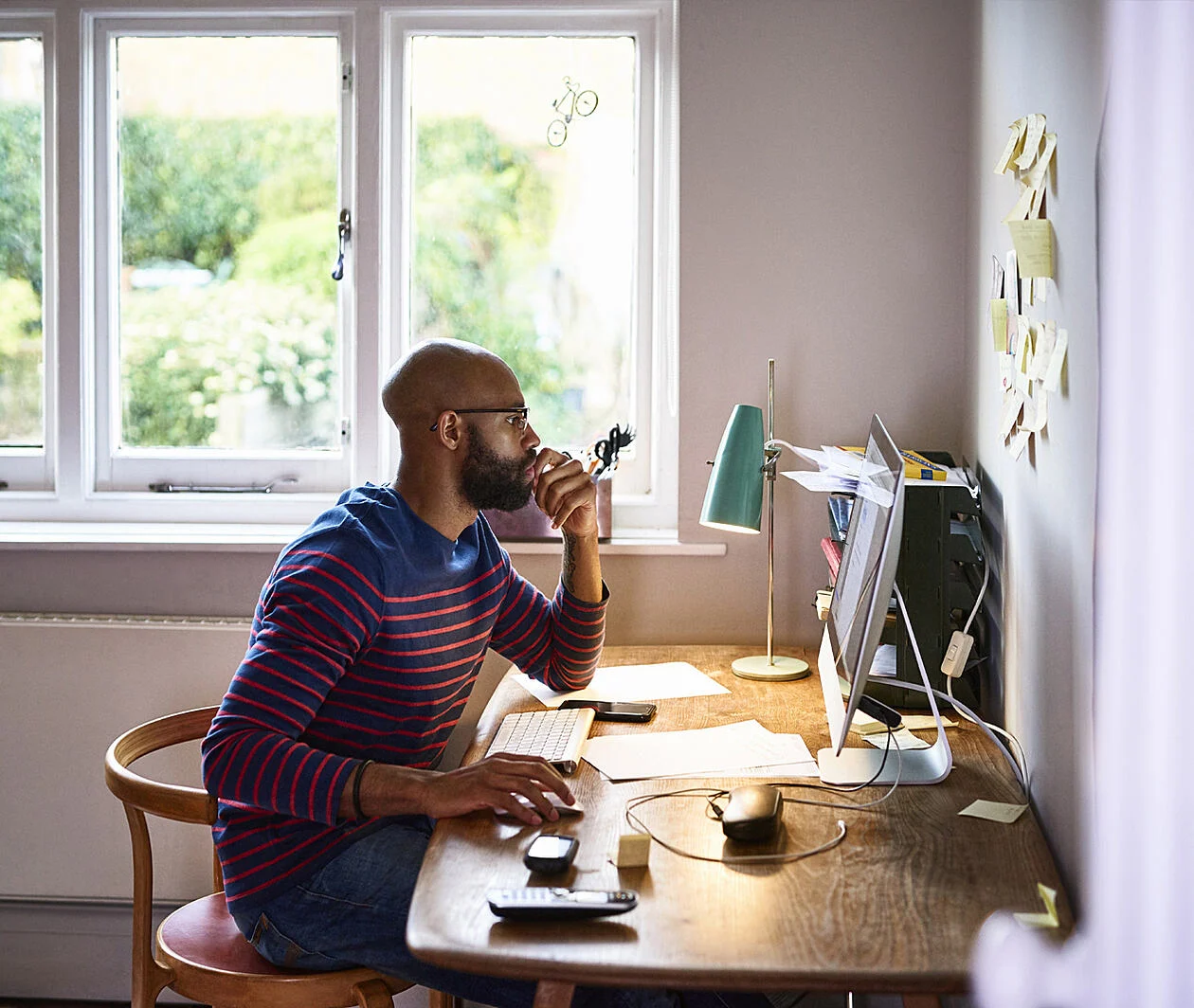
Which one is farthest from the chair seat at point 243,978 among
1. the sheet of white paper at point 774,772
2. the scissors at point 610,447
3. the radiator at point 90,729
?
the scissors at point 610,447

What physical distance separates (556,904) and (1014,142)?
47.3 inches

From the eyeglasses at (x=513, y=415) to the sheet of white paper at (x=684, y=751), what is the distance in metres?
0.49

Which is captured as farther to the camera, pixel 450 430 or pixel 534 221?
pixel 534 221

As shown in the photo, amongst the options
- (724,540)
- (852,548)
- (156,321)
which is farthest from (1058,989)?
(156,321)

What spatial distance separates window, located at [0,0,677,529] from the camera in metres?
2.60

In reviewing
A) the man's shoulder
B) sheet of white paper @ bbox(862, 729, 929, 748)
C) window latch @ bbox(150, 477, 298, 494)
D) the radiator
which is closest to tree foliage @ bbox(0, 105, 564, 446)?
window latch @ bbox(150, 477, 298, 494)

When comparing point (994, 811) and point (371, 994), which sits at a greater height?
point (994, 811)

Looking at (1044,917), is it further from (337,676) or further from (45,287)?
(45,287)

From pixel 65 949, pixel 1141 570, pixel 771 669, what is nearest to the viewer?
pixel 1141 570

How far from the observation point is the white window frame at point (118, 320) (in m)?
2.63

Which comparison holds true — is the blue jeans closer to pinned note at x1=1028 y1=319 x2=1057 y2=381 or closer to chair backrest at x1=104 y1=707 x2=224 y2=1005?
chair backrest at x1=104 y1=707 x2=224 y2=1005

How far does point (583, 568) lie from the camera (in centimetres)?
199

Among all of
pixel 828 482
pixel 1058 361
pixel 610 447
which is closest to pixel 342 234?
pixel 610 447

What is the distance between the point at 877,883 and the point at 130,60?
7.98 feet
